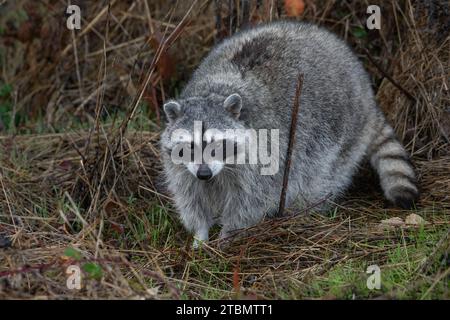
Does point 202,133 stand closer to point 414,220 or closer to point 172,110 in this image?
point 172,110

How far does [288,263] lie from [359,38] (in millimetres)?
2980

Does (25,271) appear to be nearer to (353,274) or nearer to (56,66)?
(353,274)

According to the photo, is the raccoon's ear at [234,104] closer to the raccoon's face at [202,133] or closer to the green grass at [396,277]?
the raccoon's face at [202,133]

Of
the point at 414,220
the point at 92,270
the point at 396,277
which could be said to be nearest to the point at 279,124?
the point at 414,220

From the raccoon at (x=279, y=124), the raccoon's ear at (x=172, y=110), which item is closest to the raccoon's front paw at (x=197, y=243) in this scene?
the raccoon at (x=279, y=124)

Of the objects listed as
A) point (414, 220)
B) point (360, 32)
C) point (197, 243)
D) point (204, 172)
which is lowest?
point (197, 243)

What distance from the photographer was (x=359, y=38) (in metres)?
6.80

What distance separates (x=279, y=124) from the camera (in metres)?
5.24

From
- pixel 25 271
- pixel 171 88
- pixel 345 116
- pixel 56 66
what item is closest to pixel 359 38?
pixel 345 116

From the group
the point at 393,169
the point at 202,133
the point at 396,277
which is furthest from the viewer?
the point at 393,169

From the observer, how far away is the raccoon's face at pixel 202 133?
4613 mm

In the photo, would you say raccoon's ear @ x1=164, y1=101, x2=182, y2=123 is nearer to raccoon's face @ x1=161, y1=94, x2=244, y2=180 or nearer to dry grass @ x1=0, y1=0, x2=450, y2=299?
raccoon's face @ x1=161, y1=94, x2=244, y2=180

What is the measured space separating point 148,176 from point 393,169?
1879 millimetres

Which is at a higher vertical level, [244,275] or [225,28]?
[225,28]
